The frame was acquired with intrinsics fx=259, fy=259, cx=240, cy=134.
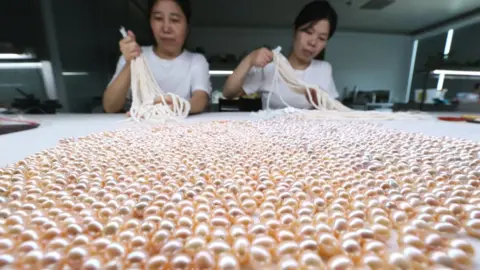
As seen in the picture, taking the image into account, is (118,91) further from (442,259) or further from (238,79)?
(442,259)

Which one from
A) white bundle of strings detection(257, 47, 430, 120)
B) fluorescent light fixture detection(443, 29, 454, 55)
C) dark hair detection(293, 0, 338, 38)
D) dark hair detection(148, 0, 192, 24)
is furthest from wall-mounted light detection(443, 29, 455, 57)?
dark hair detection(148, 0, 192, 24)

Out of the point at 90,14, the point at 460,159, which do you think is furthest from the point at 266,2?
the point at 460,159

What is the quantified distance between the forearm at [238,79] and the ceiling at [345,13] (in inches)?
68.6

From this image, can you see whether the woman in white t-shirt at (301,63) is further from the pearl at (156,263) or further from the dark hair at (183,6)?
the pearl at (156,263)

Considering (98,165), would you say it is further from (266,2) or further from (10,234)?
(266,2)

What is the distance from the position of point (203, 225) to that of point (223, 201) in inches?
1.9

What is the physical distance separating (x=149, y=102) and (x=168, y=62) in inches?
16.0

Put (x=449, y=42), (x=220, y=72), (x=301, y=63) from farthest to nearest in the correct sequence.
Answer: (x=449, y=42), (x=220, y=72), (x=301, y=63)

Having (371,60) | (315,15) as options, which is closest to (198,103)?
(315,15)

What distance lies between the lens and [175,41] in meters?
0.95

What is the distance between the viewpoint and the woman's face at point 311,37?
3.07 feet

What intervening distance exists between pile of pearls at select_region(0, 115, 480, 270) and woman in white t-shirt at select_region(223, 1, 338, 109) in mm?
603

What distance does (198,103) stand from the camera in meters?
0.92

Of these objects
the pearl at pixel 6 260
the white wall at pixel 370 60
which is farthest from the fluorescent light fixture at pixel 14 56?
the white wall at pixel 370 60
